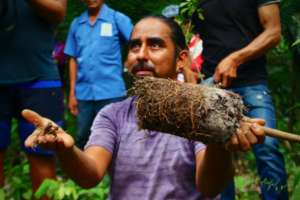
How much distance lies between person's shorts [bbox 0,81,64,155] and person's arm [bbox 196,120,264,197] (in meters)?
1.28

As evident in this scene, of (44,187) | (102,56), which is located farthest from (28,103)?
(102,56)

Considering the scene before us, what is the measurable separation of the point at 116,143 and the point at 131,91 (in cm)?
37

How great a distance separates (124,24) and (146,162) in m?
2.89

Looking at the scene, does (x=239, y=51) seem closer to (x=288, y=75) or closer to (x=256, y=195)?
(x=288, y=75)

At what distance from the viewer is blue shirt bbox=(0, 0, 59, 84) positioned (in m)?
3.62

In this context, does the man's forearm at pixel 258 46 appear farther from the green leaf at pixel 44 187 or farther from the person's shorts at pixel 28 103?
the green leaf at pixel 44 187

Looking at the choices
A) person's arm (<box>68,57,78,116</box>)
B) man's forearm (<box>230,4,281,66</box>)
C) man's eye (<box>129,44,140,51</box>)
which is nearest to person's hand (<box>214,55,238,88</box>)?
man's forearm (<box>230,4,281,66</box>)

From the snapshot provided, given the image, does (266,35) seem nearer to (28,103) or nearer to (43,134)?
(28,103)

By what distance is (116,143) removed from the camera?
2.73m

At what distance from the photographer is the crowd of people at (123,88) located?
8.20ft

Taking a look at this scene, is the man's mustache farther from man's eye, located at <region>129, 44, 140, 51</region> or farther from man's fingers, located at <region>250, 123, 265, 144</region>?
man's fingers, located at <region>250, 123, 265, 144</region>

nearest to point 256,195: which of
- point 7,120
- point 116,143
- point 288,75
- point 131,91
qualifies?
point 288,75

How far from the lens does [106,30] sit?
549 centimetres

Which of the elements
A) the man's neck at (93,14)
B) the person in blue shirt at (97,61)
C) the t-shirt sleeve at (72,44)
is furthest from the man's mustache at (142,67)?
the t-shirt sleeve at (72,44)
